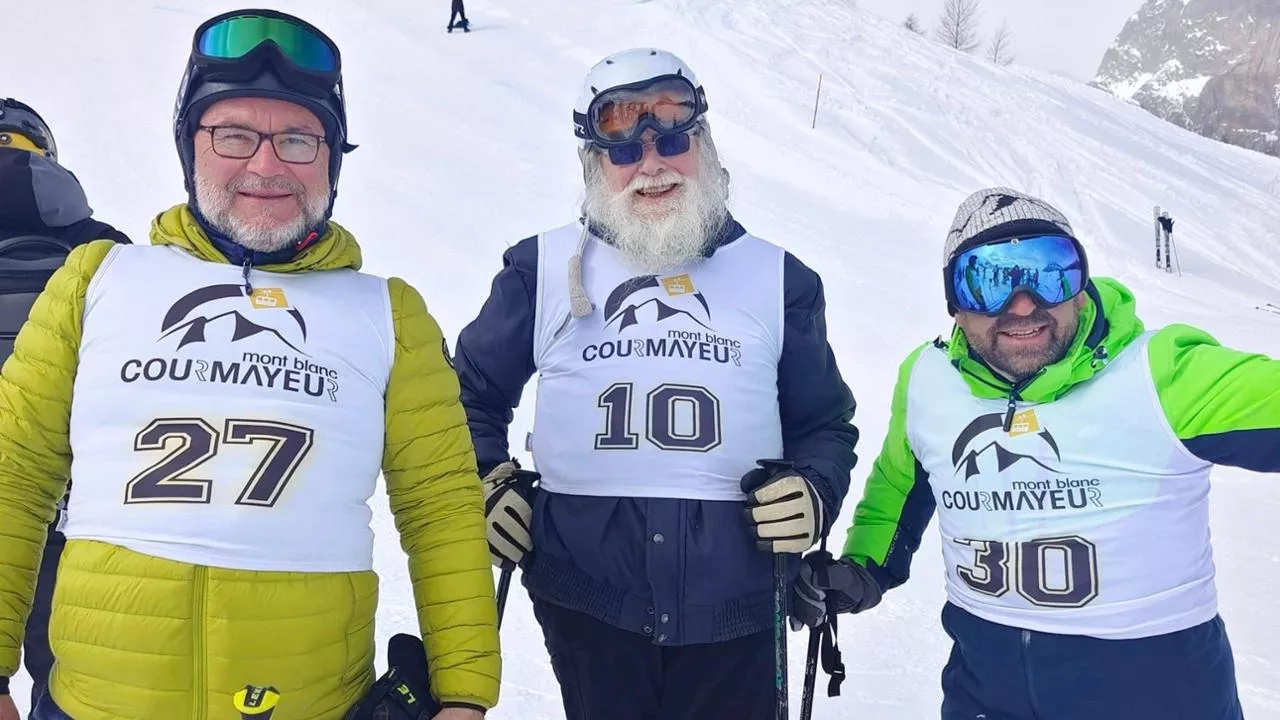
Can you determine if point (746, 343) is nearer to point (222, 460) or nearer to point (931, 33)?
point (222, 460)

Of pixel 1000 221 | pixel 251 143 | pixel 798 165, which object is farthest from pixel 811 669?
pixel 798 165

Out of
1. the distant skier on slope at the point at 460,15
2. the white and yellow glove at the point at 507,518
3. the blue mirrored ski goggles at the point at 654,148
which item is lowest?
the white and yellow glove at the point at 507,518

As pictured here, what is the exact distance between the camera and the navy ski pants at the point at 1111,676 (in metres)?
2.00

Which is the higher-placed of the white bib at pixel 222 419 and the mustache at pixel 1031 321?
the mustache at pixel 1031 321

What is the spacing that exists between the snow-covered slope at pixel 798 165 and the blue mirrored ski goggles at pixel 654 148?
1.92 metres

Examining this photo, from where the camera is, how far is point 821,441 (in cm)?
234

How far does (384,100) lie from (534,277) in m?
12.6

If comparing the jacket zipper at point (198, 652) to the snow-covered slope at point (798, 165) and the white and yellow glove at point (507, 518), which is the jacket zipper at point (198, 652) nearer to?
the white and yellow glove at point (507, 518)

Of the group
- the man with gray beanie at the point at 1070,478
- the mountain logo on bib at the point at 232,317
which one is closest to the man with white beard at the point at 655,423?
the man with gray beanie at the point at 1070,478

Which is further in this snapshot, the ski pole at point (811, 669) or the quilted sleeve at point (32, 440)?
the ski pole at point (811, 669)

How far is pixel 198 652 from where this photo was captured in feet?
5.22

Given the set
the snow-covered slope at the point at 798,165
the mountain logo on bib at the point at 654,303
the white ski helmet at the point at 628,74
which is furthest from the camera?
the snow-covered slope at the point at 798,165

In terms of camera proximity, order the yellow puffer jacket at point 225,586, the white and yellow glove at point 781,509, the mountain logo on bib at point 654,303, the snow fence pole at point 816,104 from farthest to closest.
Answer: the snow fence pole at point 816,104 → the mountain logo on bib at point 654,303 → the white and yellow glove at point 781,509 → the yellow puffer jacket at point 225,586

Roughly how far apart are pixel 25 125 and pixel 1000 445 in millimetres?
3119
